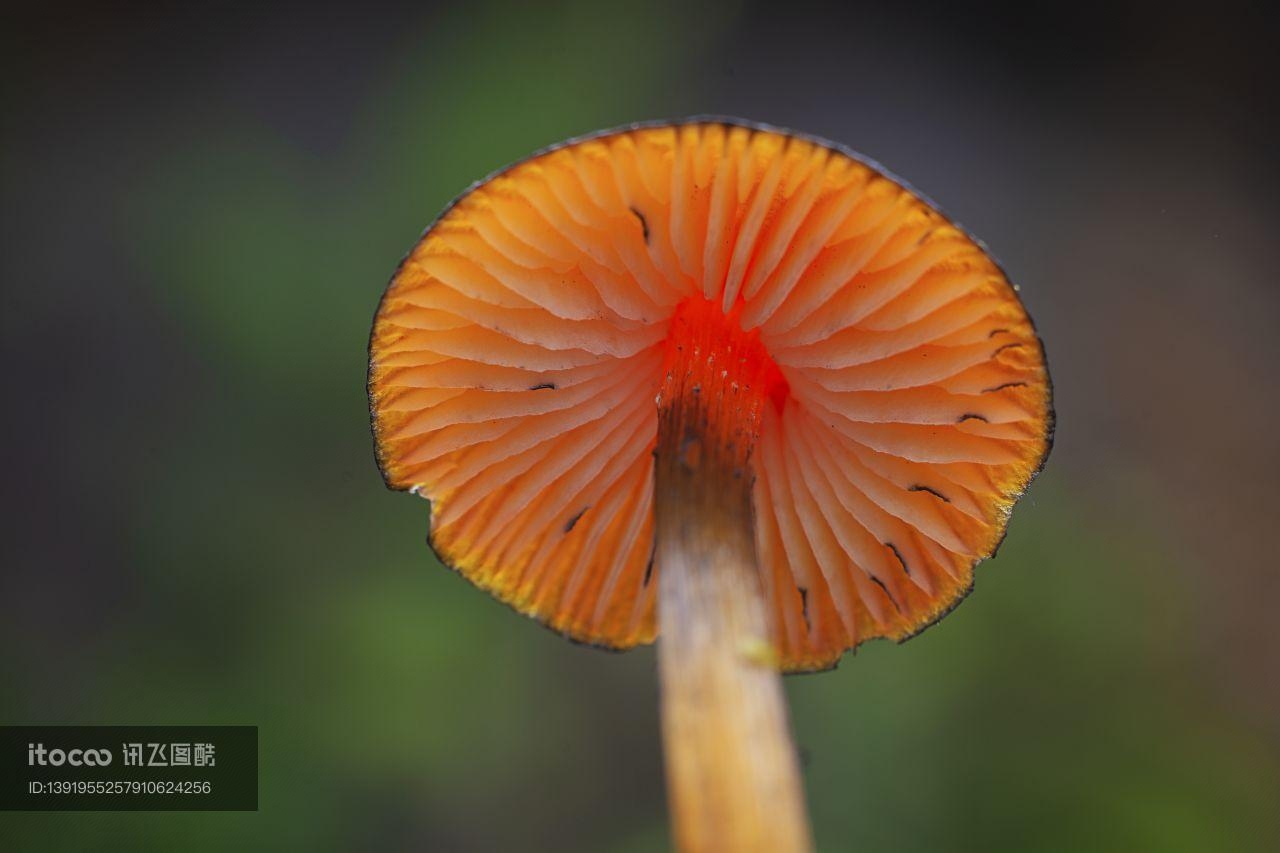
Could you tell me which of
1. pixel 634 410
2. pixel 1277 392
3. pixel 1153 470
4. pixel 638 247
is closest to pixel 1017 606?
pixel 1153 470

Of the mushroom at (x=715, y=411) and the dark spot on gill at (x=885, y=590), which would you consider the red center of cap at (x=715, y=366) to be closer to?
the mushroom at (x=715, y=411)

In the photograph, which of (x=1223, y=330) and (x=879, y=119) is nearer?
(x=1223, y=330)

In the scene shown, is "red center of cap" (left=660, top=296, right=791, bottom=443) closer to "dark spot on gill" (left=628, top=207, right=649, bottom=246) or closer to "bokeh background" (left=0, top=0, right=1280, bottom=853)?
"dark spot on gill" (left=628, top=207, right=649, bottom=246)

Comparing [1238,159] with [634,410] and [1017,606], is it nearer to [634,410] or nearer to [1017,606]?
[1017,606]

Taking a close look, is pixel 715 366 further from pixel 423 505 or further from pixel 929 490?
pixel 423 505

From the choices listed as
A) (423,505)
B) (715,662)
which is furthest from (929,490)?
(423,505)

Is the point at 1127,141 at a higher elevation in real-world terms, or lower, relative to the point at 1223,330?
higher

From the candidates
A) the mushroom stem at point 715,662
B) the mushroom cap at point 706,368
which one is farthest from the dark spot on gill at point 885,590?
the mushroom stem at point 715,662
